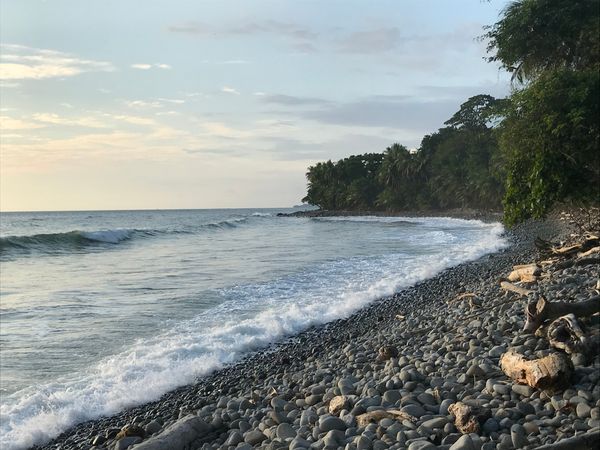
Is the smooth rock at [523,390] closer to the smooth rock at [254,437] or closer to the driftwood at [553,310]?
the driftwood at [553,310]

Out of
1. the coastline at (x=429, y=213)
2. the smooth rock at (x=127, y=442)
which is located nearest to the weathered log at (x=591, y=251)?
the smooth rock at (x=127, y=442)

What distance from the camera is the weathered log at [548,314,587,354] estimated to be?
216 inches

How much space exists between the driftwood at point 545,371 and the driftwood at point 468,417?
60 cm

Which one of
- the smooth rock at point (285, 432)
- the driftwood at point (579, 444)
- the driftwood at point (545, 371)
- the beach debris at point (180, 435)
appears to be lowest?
the beach debris at point (180, 435)

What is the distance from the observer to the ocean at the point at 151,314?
8172 mm

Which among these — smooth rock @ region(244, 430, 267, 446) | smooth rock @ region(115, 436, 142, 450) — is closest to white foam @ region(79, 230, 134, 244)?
smooth rock @ region(115, 436, 142, 450)

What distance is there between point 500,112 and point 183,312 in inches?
372

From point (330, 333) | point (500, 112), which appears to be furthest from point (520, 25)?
point (330, 333)

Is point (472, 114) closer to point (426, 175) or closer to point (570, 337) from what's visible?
point (426, 175)

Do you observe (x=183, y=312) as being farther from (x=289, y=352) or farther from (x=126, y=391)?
(x=126, y=391)

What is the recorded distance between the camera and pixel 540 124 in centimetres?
1162

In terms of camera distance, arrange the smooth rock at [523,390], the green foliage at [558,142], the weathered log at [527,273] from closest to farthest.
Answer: the smooth rock at [523,390] → the green foliage at [558,142] → the weathered log at [527,273]

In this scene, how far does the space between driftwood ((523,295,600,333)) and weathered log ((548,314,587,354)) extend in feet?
0.81

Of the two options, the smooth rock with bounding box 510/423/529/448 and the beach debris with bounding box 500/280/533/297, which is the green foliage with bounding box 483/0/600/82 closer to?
the beach debris with bounding box 500/280/533/297
